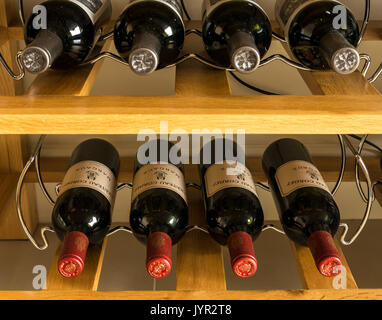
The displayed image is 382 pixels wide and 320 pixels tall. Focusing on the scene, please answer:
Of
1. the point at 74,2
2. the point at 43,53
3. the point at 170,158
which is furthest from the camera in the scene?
the point at 170,158

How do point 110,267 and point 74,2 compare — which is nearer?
point 74,2

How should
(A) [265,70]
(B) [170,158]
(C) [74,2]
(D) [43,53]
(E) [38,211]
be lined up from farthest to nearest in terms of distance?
(E) [38,211]
(A) [265,70]
(B) [170,158]
(C) [74,2]
(D) [43,53]

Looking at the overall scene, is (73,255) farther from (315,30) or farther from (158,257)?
(315,30)

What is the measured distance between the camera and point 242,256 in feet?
2.18

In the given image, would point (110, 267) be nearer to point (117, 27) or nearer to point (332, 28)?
point (117, 27)

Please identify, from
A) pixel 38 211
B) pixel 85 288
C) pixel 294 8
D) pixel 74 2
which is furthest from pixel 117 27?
pixel 38 211

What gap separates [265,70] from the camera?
1070mm

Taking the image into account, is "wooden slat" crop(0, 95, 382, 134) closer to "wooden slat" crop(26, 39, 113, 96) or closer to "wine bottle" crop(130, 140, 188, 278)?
"wooden slat" crop(26, 39, 113, 96)

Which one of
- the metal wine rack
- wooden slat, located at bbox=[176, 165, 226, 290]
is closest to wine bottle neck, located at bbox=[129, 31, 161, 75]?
the metal wine rack

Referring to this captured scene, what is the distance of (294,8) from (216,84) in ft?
0.57

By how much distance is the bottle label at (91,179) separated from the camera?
776 millimetres

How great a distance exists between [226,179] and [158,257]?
0.21 meters

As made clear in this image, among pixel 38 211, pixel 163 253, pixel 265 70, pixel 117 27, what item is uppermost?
pixel 265 70

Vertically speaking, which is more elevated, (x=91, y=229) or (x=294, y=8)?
(x=294, y=8)
